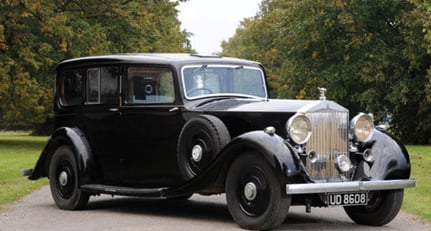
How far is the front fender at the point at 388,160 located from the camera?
9.97m

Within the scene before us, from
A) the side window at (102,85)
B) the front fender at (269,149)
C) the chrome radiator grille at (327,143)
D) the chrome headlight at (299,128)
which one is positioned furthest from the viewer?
the side window at (102,85)

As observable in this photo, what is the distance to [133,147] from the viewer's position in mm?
11633

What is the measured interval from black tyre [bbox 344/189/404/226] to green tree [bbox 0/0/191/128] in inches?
861

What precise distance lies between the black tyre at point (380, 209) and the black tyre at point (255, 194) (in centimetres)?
154

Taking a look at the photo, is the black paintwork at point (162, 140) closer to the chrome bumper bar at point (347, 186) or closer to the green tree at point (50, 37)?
the chrome bumper bar at point (347, 186)

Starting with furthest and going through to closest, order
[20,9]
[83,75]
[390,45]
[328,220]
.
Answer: [390,45] < [20,9] < [83,75] < [328,220]

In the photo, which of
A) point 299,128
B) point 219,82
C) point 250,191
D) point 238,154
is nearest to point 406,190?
point 219,82

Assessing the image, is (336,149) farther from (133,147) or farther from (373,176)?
(133,147)

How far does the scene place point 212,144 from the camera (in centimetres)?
1025

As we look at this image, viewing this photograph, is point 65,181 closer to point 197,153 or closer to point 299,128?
point 197,153

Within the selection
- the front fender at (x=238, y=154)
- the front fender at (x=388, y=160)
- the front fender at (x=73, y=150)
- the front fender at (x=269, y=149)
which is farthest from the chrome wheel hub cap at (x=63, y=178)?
the front fender at (x=388, y=160)

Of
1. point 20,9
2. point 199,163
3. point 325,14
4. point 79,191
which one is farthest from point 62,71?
point 325,14

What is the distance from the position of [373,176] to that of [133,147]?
3432 millimetres

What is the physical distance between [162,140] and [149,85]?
2.85 feet
